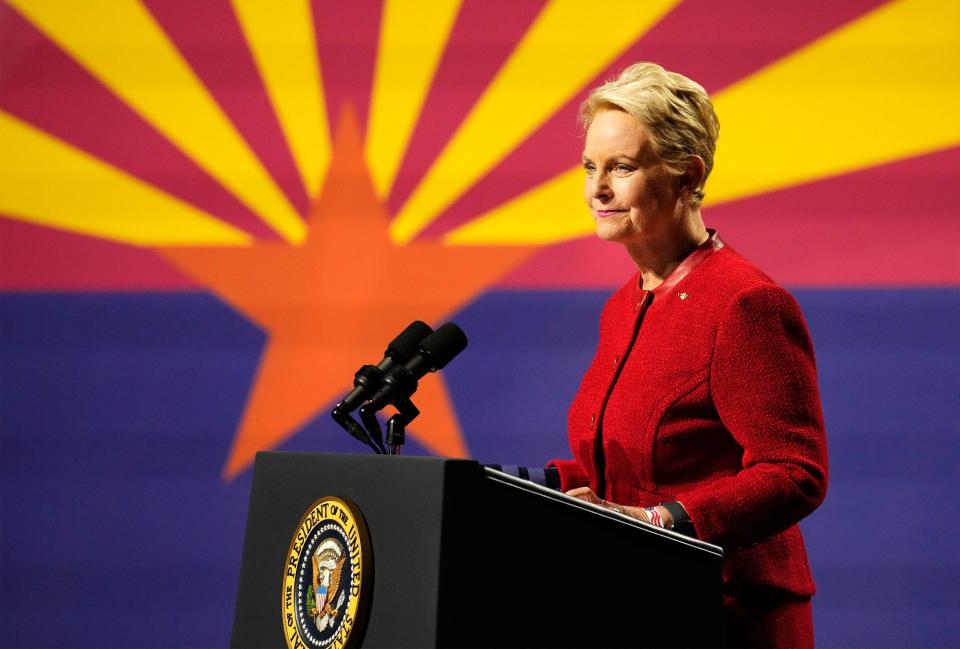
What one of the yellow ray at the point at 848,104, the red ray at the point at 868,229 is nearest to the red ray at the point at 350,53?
the yellow ray at the point at 848,104

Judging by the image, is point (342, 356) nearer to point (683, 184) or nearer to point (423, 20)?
point (423, 20)

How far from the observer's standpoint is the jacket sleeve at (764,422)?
1.34 metres

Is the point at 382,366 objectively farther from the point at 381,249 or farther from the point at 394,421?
the point at 381,249

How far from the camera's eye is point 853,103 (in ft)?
9.09

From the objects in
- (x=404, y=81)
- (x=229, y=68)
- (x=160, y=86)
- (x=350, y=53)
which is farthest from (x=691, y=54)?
(x=160, y=86)

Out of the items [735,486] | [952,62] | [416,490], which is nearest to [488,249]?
[952,62]

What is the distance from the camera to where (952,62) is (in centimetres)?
274

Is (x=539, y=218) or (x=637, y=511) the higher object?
(x=539, y=218)

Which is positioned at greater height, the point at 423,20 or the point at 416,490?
the point at 423,20

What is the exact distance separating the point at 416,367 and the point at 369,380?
7cm

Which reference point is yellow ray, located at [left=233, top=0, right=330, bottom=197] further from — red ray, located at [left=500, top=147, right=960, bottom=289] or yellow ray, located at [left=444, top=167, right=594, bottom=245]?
red ray, located at [left=500, top=147, right=960, bottom=289]

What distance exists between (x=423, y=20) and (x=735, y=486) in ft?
6.52

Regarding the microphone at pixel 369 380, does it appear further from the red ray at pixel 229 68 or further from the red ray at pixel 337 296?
the red ray at pixel 229 68

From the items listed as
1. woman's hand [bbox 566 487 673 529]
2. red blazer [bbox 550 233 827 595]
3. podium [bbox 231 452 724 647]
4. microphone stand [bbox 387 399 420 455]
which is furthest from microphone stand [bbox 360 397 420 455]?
red blazer [bbox 550 233 827 595]
